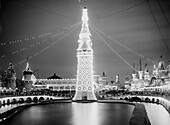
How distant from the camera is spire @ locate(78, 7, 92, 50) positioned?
52.4m

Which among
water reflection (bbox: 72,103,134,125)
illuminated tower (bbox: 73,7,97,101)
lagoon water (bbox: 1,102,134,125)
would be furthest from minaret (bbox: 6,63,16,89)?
water reflection (bbox: 72,103,134,125)

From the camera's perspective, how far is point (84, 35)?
5281cm

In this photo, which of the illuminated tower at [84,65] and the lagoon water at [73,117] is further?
the illuminated tower at [84,65]

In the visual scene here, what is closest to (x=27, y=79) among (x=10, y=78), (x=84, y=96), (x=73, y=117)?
(x=10, y=78)

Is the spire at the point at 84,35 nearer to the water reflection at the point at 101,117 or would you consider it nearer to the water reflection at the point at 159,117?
the water reflection at the point at 101,117

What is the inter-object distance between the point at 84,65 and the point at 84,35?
508cm

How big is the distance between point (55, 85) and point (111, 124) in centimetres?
9527

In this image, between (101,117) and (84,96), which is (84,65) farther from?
(101,117)

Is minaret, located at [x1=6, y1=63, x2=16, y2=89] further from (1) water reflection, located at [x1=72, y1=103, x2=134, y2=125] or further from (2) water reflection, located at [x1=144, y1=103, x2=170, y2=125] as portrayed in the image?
(2) water reflection, located at [x1=144, y1=103, x2=170, y2=125]

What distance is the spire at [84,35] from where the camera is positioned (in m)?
52.4

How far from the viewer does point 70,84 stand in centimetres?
12050

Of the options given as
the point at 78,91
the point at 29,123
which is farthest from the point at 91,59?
the point at 29,123

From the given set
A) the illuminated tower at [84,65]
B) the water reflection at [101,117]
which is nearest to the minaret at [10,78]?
the illuminated tower at [84,65]


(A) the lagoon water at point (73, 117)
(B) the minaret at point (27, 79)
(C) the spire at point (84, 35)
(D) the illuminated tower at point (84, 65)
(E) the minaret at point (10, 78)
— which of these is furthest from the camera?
(B) the minaret at point (27, 79)
